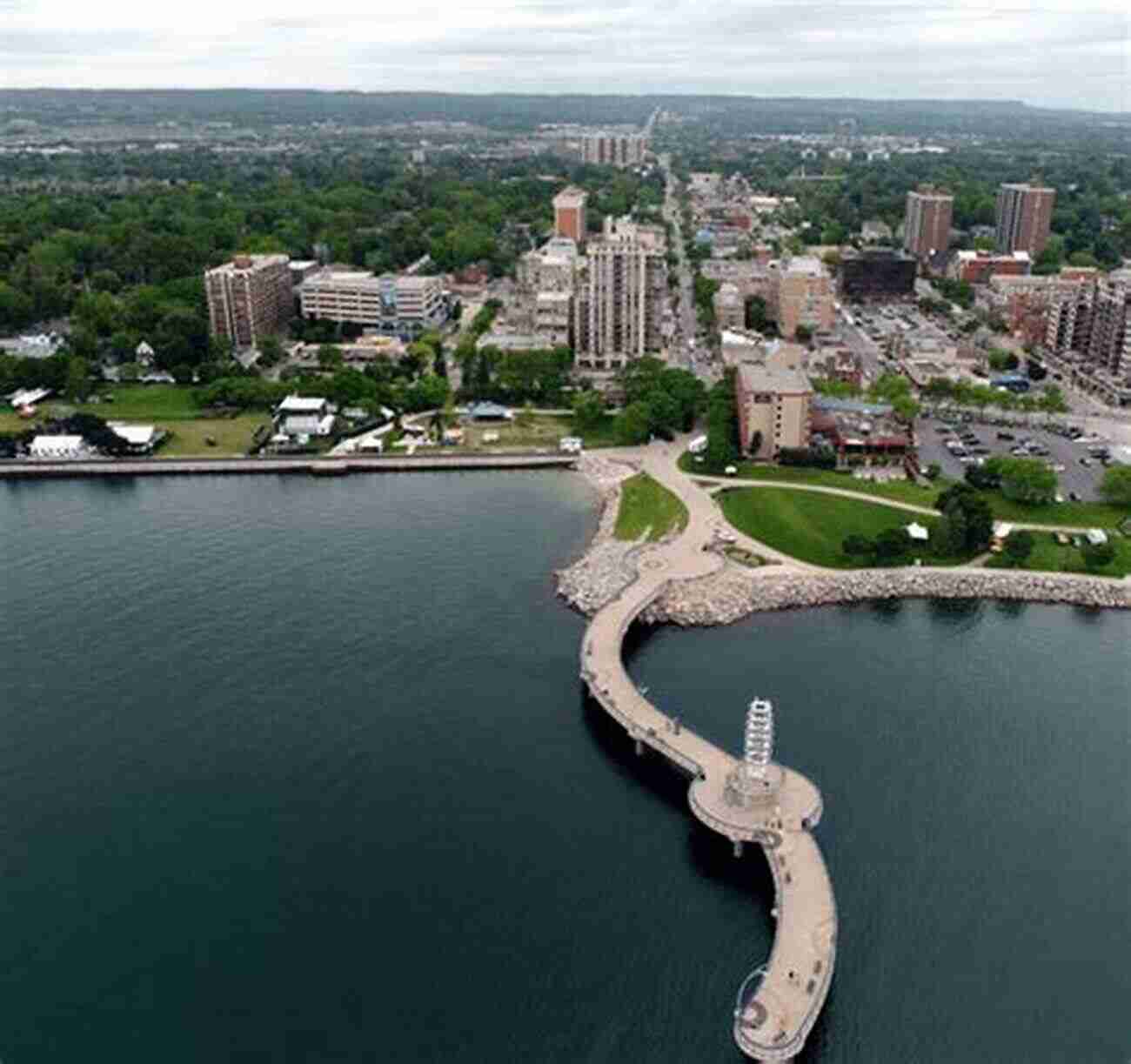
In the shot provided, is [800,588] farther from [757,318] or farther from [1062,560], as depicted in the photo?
[757,318]

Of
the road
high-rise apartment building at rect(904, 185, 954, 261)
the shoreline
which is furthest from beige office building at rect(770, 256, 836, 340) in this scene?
the shoreline

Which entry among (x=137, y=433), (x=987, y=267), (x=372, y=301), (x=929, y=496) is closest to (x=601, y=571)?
(x=929, y=496)

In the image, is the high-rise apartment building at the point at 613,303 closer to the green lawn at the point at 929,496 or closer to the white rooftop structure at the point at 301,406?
the white rooftop structure at the point at 301,406

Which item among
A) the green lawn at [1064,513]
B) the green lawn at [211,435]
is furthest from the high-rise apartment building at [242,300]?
the green lawn at [1064,513]

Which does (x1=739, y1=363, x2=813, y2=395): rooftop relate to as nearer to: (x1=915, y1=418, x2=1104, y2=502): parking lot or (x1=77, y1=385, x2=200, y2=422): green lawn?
(x1=915, y1=418, x2=1104, y2=502): parking lot

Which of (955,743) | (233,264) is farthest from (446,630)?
(233,264)
